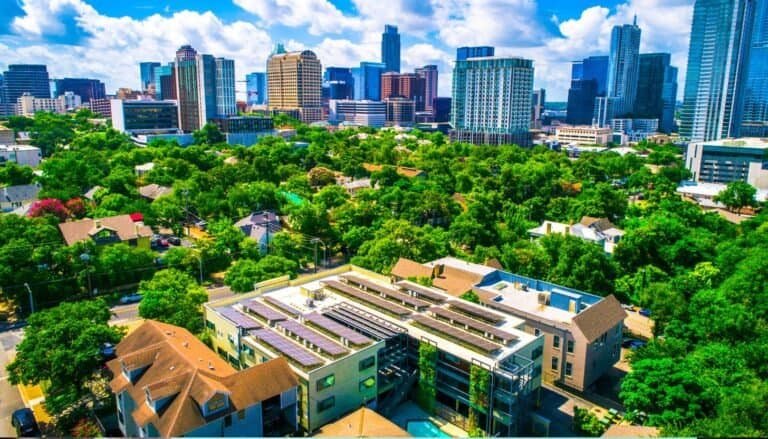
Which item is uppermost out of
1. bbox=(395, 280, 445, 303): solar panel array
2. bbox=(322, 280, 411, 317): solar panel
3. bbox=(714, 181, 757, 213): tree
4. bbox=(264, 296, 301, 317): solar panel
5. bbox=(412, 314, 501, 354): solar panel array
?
bbox=(714, 181, 757, 213): tree

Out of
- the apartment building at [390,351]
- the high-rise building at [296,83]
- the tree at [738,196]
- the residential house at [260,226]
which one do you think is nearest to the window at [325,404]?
the apartment building at [390,351]

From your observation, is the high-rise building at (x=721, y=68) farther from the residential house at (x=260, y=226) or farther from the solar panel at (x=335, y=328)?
the solar panel at (x=335, y=328)

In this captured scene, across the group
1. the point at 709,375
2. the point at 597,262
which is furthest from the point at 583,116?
the point at 709,375

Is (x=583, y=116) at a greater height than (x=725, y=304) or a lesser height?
greater

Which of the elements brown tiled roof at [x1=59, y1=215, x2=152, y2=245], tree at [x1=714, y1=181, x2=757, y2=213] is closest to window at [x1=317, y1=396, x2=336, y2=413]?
brown tiled roof at [x1=59, y1=215, x2=152, y2=245]

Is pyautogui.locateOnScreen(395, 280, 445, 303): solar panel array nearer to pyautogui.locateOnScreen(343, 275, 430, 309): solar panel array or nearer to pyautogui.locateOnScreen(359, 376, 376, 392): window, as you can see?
pyautogui.locateOnScreen(343, 275, 430, 309): solar panel array

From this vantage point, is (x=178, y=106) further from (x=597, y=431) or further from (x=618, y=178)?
(x=597, y=431)
